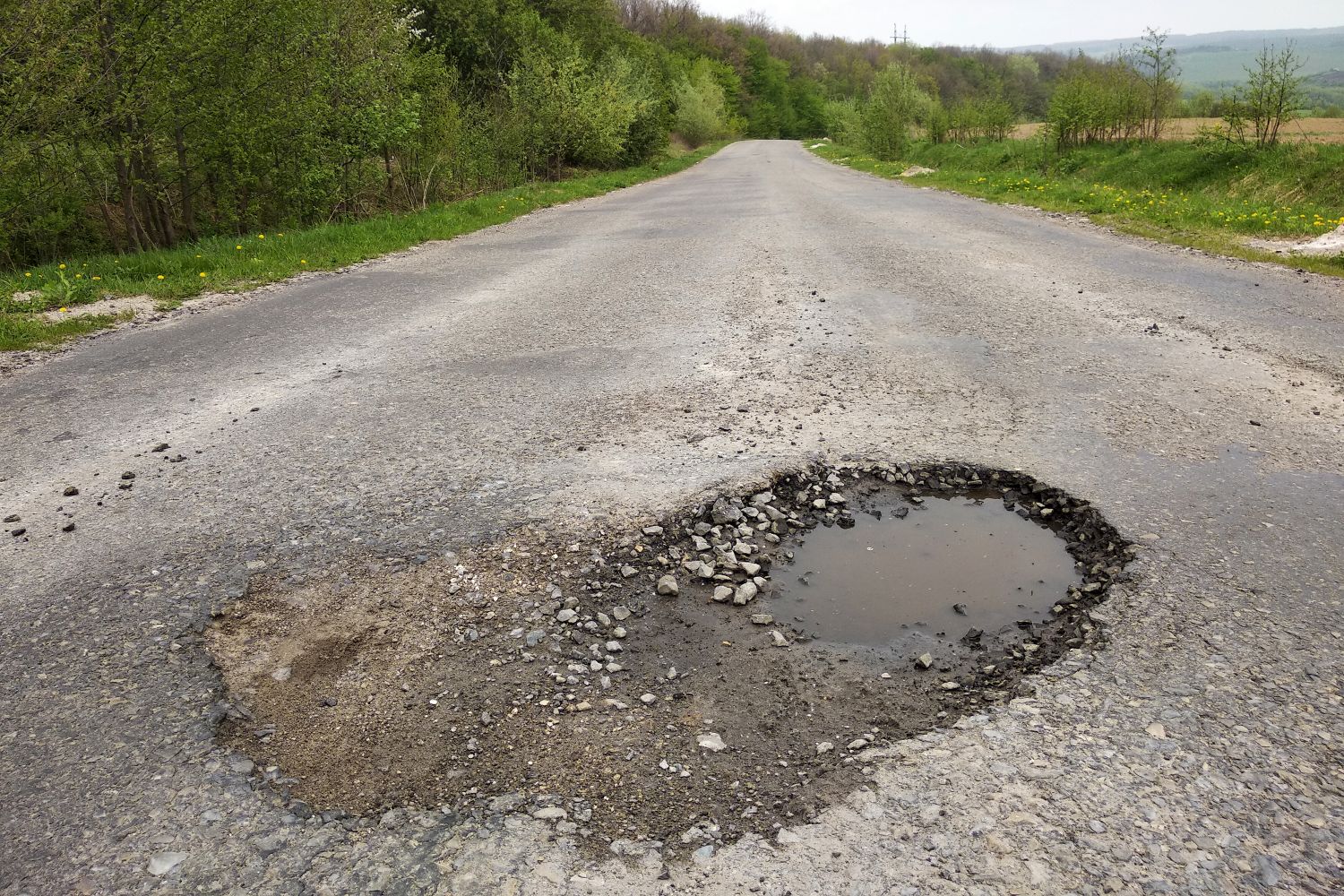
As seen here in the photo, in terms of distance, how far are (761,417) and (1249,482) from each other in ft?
8.04

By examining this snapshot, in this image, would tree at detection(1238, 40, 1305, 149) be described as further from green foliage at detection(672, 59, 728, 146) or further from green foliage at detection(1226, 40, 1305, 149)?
green foliage at detection(672, 59, 728, 146)

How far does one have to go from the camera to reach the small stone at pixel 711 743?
2.37 meters

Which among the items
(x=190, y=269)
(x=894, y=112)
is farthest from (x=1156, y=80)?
(x=190, y=269)

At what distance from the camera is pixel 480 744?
2375 mm

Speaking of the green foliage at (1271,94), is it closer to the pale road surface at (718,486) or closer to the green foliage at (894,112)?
the pale road surface at (718,486)

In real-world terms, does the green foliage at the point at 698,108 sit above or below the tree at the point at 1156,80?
above

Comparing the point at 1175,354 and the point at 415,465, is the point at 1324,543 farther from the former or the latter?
the point at 415,465

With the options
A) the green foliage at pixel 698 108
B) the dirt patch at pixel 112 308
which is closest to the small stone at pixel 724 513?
the dirt patch at pixel 112 308

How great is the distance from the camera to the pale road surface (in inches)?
77.9

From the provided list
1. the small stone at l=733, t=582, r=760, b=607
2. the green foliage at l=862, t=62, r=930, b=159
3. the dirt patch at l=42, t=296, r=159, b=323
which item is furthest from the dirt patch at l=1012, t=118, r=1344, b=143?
the dirt patch at l=42, t=296, r=159, b=323

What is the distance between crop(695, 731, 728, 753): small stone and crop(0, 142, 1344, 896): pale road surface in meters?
0.38

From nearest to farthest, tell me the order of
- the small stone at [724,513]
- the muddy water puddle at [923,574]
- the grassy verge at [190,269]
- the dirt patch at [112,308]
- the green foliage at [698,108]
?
the muddy water puddle at [923,574], the small stone at [724,513], the grassy verge at [190,269], the dirt patch at [112,308], the green foliage at [698,108]

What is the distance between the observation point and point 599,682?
8.75ft

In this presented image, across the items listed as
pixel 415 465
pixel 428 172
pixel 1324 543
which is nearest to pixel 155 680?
pixel 415 465
